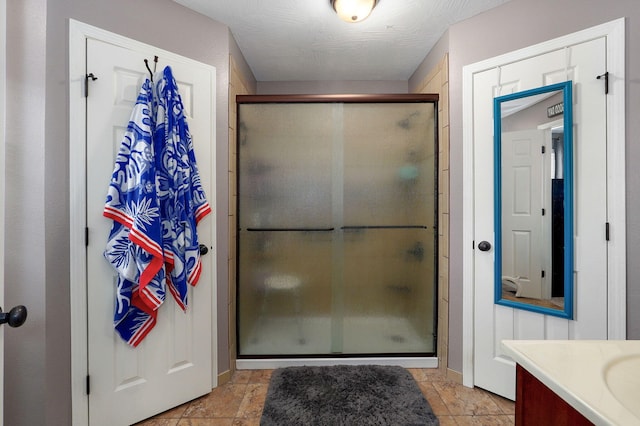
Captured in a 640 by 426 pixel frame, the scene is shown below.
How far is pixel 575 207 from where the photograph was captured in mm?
1592

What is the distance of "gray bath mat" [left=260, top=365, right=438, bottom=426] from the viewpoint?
1621 millimetres

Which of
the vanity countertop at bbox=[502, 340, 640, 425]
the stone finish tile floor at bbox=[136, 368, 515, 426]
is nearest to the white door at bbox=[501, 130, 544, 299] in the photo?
the stone finish tile floor at bbox=[136, 368, 515, 426]

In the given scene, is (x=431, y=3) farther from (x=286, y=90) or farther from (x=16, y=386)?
(x=16, y=386)

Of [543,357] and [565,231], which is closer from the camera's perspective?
[543,357]

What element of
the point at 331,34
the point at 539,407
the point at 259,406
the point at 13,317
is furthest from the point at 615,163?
the point at 13,317

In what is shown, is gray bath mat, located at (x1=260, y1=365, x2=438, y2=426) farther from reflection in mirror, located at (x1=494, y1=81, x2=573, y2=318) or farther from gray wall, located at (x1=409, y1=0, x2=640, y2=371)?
reflection in mirror, located at (x1=494, y1=81, x2=573, y2=318)

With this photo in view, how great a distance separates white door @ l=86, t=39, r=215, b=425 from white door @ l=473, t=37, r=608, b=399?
1786 mm

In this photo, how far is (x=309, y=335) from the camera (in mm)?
2229

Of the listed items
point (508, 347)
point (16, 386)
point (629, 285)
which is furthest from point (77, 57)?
point (629, 285)

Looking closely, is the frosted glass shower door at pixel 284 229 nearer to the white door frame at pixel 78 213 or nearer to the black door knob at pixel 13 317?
the white door frame at pixel 78 213

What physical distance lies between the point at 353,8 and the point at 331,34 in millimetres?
412

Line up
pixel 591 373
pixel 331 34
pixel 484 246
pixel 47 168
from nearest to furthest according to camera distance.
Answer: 1. pixel 591 373
2. pixel 47 168
3. pixel 484 246
4. pixel 331 34

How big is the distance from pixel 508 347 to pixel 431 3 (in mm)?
1976

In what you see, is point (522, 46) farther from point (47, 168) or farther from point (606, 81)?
point (47, 168)
